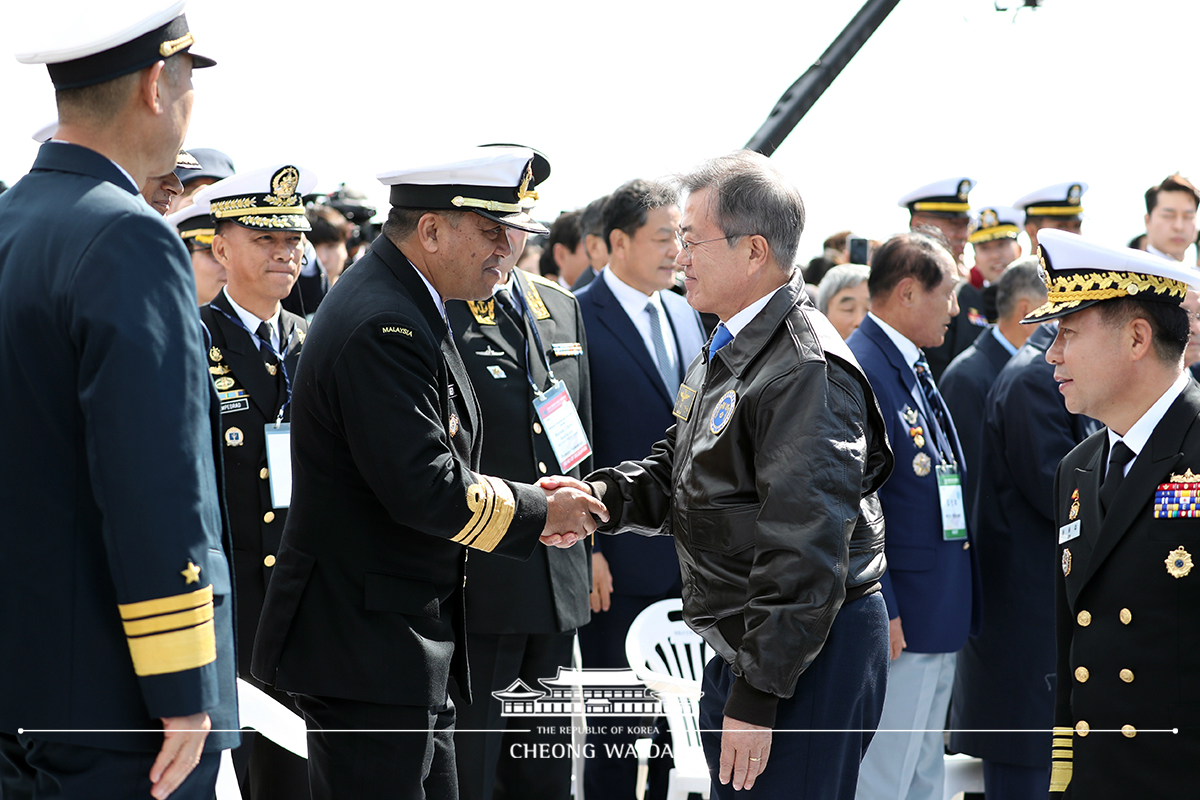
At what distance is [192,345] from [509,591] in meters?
2.10

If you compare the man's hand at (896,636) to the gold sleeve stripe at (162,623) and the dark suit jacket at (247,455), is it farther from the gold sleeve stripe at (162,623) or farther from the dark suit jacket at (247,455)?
the gold sleeve stripe at (162,623)

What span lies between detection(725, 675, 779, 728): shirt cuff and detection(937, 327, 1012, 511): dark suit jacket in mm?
2869

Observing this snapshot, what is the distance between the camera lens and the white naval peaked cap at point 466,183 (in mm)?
2777

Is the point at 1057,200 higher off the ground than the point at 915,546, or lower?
higher

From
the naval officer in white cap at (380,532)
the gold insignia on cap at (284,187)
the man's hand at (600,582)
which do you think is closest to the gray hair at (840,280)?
the man's hand at (600,582)

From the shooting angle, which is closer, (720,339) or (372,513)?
(372,513)

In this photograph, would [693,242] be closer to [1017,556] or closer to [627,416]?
[627,416]

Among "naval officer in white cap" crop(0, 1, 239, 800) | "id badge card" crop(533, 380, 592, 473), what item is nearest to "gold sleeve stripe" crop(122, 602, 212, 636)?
"naval officer in white cap" crop(0, 1, 239, 800)

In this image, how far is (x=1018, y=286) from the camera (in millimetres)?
5008

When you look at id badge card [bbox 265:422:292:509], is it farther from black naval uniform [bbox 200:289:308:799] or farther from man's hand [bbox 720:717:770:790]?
man's hand [bbox 720:717:770:790]

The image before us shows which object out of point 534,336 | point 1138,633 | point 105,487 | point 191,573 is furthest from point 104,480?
point 534,336

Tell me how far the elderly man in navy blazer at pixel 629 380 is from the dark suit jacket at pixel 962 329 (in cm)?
215

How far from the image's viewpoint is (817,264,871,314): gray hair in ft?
18.4

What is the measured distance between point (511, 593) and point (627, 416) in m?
1.01
